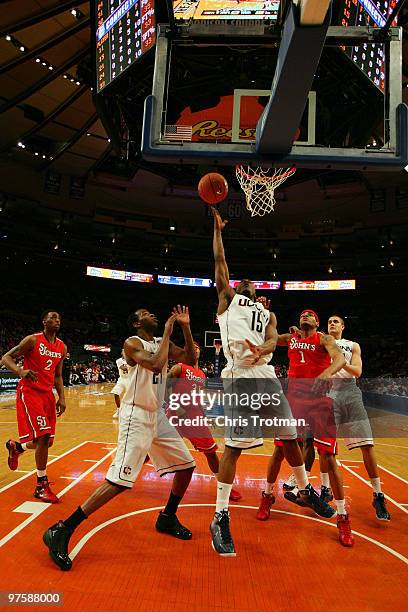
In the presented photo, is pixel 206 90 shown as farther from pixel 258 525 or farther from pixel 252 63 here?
pixel 258 525

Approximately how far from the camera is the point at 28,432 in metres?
5.03

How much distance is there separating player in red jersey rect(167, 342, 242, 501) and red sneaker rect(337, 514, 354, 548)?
150cm

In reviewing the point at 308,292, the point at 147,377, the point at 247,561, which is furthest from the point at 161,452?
the point at 308,292

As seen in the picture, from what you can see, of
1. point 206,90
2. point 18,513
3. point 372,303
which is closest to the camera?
point 18,513

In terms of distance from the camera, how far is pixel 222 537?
11.8 feet

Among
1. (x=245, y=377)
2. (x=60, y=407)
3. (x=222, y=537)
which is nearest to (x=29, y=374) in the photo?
(x=60, y=407)

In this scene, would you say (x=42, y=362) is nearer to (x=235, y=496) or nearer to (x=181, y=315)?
(x=181, y=315)

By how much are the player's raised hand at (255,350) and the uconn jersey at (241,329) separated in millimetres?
54

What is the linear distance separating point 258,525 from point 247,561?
889 millimetres

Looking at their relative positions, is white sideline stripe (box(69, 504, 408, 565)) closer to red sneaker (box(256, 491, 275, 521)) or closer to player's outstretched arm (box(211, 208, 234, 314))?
red sneaker (box(256, 491, 275, 521))

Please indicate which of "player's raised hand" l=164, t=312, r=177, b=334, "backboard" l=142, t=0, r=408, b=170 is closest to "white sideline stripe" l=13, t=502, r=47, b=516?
"player's raised hand" l=164, t=312, r=177, b=334

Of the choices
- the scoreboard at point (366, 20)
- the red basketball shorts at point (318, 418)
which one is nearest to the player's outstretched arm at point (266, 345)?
the red basketball shorts at point (318, 418)

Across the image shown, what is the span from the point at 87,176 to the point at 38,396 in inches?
808

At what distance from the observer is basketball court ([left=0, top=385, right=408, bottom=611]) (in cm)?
291
